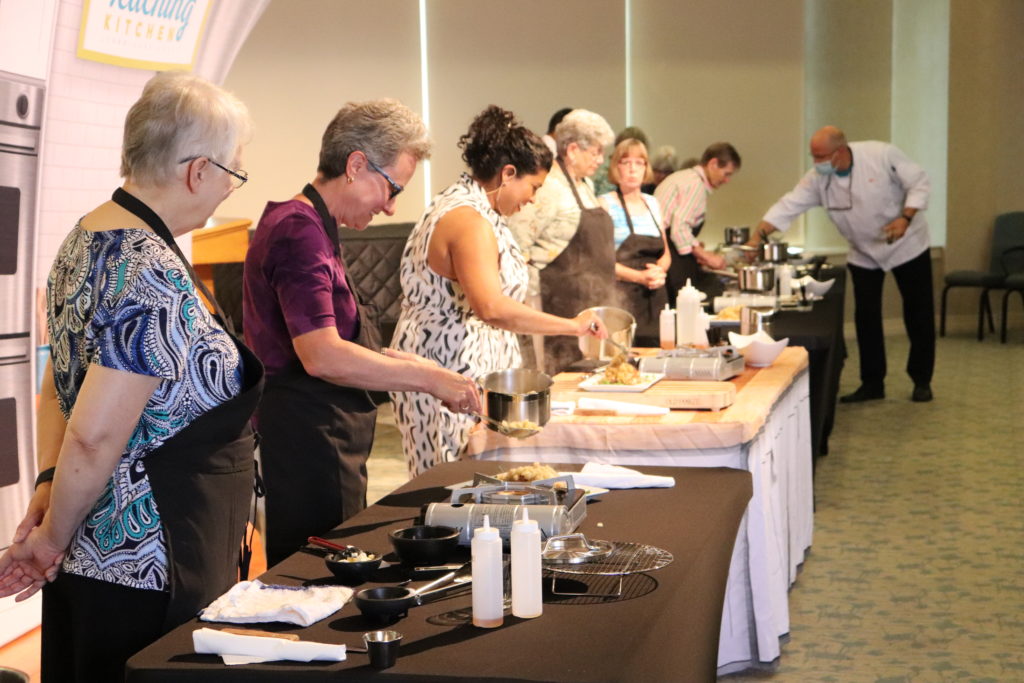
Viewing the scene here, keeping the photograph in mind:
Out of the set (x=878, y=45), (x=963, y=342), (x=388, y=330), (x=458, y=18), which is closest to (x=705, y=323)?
(x=388, y=330)

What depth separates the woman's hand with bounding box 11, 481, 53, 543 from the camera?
185cm

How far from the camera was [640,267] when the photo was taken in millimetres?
5535

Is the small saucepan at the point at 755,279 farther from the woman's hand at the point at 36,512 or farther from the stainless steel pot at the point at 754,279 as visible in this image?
the woman's hand at the point at 36,512

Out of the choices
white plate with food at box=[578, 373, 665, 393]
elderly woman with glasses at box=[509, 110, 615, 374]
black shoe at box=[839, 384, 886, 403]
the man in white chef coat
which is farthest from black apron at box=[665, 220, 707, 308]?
white plate with food at box=[578, 373, 665, 393]

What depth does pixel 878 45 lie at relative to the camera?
10.2 meters

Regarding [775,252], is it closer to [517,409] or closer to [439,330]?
[439,330]

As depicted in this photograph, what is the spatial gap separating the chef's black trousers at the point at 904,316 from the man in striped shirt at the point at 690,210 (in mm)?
844

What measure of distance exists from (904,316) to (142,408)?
608 cm

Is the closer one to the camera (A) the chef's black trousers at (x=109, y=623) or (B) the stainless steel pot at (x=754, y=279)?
(A) the chef's black trousers at (x=109, y=623)

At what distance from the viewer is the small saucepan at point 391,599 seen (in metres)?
1.61

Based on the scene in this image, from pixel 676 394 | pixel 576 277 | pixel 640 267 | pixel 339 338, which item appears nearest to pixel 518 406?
pixel 339 338

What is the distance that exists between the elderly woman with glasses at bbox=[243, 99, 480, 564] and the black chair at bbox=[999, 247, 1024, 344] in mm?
7796

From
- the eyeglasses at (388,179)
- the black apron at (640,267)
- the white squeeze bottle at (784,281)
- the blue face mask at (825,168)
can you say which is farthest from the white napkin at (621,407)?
the blue face mask at (825,168)

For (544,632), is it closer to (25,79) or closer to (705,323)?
(25,79)
